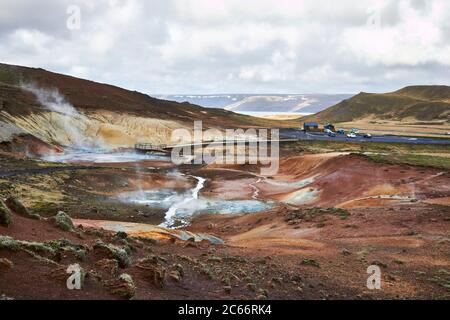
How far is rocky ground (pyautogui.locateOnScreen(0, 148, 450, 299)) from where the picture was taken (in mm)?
12117

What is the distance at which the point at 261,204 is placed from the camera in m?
46.1

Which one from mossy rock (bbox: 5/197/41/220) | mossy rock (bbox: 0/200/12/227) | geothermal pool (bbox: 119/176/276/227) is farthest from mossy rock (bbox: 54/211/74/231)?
geothermal pool (bbox: 119/176/276/227)

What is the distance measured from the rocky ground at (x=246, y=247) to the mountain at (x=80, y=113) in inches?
1686

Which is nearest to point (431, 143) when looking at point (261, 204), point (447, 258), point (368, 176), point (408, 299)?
point (368, 176)

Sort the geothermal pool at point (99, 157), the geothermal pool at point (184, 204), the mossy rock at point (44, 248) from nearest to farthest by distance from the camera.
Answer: the mossy rock at point (44, 248) < the geothermal pool at point (184, 204) < the geothermal pool at point (99, 157)

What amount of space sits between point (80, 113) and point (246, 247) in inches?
3687

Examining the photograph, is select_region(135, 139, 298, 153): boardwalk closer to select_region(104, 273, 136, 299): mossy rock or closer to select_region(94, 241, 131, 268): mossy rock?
select_region(94, 241, 131, 268): mossy rock

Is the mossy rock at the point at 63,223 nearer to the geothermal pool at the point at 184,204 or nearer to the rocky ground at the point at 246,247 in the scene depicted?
the rocky ground at the point at 246,247

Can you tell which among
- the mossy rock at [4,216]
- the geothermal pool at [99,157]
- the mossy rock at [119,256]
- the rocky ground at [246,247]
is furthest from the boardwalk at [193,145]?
the mossy rock at [119,256]

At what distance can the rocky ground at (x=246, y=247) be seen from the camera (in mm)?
12117

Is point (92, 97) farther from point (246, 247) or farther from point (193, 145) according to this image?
point (246, 247)

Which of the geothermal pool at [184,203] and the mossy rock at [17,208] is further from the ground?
the mossy rock at [17,208]

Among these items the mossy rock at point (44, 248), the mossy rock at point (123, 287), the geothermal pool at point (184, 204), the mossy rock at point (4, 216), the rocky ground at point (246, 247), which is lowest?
the geothermal pool at point (184, 204)

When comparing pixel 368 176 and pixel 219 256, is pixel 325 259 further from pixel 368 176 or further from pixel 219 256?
pixel 368 176
